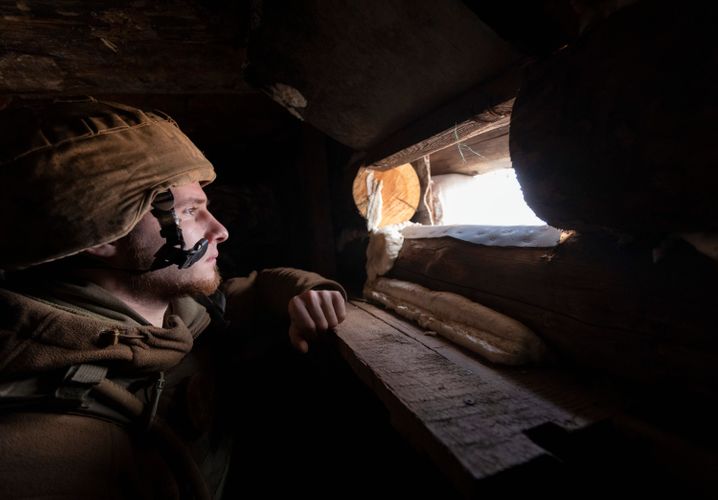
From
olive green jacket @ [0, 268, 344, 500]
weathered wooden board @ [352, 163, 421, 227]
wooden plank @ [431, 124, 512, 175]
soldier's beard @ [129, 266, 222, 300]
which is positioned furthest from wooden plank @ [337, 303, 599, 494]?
wooden plank @ [431, 124, 512, 175]

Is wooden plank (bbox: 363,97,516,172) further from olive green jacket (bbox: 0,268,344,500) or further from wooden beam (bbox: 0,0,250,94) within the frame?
olive green jacket (bbox: 0,268,344,500)

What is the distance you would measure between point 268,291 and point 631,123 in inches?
107

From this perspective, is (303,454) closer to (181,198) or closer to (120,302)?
(120,302)

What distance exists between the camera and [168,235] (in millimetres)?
1512

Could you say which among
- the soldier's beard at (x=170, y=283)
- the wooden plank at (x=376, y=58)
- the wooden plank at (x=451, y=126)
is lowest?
the soldier's beard at (x=170, y=283)

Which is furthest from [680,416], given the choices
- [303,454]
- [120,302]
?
[303,454]

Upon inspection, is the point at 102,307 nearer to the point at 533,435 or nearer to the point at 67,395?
the point at 67,395

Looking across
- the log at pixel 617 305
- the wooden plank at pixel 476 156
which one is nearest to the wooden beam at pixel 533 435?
the log at pixel 617 305

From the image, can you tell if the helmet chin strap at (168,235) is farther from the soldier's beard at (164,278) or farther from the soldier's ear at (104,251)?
the soldier's ear at (104,251)

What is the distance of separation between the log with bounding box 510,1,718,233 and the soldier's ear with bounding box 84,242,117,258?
1.85m

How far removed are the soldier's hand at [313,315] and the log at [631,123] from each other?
4.45 ft

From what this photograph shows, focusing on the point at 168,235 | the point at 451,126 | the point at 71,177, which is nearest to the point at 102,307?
the point at 168,235

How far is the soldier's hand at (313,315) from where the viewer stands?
1902mm

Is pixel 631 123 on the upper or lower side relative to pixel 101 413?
upper
